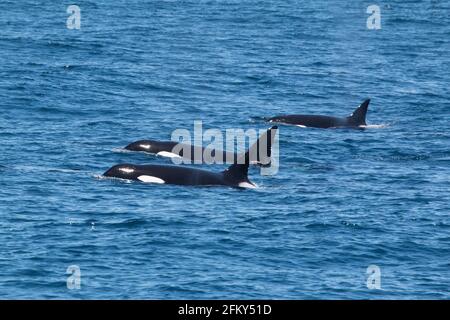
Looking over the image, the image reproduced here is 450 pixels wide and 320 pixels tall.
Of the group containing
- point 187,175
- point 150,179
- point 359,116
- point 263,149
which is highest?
Result: point 263,149

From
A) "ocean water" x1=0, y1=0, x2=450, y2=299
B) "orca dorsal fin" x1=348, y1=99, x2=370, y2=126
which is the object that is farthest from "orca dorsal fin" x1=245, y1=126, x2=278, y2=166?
"orca dorsal fin" x1=348, y1=99, x2=370, y2=126

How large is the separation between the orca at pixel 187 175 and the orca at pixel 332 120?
12.7m

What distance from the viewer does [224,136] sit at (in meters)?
52.0

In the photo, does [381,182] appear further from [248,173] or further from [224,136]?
[224,136]

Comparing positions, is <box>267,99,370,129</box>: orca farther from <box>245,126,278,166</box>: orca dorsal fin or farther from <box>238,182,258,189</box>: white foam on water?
<box>238,182,258,189</box>: white foam on water

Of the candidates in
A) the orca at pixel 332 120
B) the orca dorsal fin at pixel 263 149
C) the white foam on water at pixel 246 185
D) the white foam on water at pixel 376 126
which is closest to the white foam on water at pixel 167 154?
the orca dorsal fin at pixel 263 149

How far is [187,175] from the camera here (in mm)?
42125

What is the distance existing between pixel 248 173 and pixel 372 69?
3206 cm

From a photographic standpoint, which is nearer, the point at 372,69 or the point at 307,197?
the point at 307,197

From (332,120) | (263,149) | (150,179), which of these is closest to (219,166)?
(263,149)

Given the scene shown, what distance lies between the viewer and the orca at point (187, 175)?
41.8 meters

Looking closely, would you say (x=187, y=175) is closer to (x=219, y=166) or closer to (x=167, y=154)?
(x=219, y=166)

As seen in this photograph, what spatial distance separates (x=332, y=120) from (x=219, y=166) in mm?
10785
